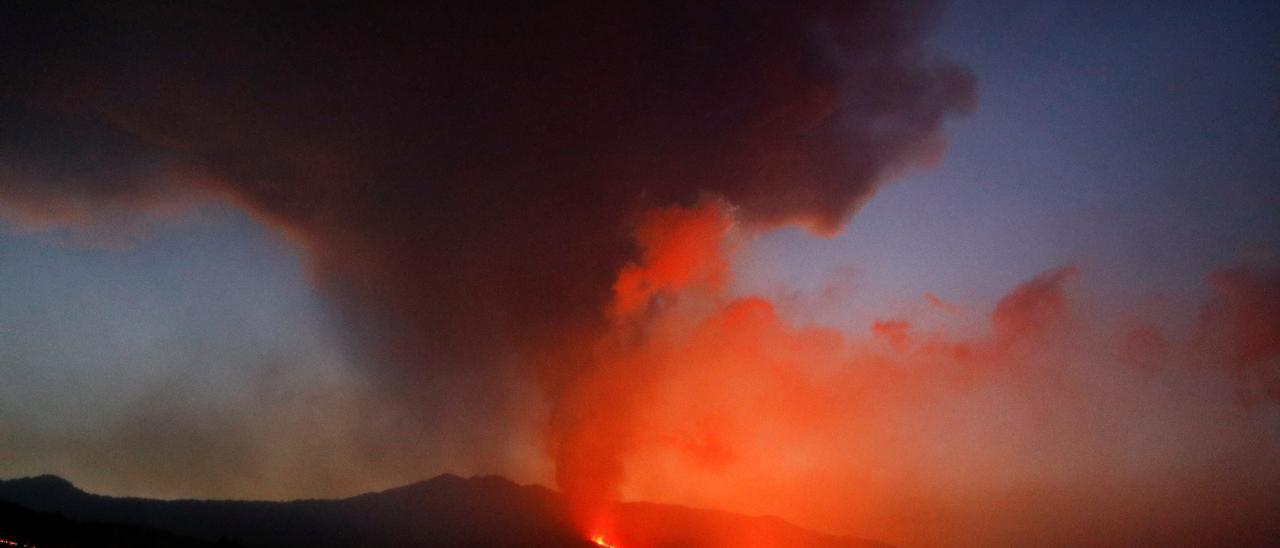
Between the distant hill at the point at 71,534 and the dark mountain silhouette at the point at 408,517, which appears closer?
the distant hill at the point at 71,534

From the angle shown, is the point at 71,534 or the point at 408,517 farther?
the point at 408,517

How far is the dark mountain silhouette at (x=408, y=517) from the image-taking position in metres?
125

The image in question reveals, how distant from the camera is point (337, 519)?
465 ft

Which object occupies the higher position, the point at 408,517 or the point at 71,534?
the point at 408,517

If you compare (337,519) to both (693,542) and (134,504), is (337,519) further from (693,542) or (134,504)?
(693,542)

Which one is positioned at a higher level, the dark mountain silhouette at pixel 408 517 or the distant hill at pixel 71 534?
the dark mountain silhouette at pixel 408 517

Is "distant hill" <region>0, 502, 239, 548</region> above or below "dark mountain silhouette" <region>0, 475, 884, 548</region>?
below

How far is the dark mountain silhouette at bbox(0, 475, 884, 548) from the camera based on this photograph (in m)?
125

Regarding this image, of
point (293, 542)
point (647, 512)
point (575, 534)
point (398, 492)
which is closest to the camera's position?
point (575, 534)

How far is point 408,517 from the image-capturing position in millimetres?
145250

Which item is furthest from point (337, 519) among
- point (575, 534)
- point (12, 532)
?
point (12, 532)

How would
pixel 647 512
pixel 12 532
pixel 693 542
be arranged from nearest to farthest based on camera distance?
1. pixel 12 532
2. pixel 693 542
3. pixel 647 512

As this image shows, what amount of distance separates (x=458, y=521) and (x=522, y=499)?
45.8 feet

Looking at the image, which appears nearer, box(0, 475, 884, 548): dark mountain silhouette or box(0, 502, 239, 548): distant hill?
box(0, 502, 239, 548): distant hill
